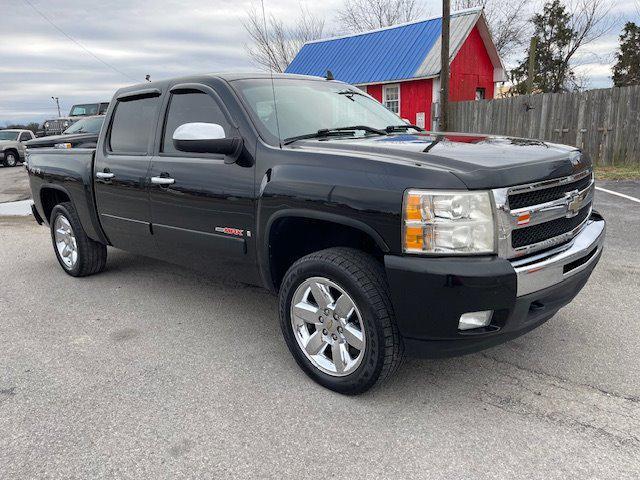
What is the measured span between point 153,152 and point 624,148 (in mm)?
13025

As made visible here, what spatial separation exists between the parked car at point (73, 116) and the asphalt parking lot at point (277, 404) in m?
19.0

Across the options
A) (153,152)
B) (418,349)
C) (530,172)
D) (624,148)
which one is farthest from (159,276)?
(624,148)

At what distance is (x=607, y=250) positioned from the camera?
5789 millimetres

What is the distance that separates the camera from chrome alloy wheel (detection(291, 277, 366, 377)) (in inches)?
115

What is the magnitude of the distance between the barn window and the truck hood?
19.6 meters

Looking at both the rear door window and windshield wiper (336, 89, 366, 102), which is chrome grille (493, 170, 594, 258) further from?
the rear door window

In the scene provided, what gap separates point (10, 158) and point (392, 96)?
55.8ft

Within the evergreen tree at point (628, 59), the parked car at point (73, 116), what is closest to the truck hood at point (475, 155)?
the parked car at point (73, 116)

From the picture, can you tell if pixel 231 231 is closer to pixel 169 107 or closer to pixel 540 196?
pixel 169 107

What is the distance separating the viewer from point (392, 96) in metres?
22.7

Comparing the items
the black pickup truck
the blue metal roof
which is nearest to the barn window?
the blue metal roof

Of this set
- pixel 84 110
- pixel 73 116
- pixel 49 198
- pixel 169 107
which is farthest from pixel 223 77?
pixel 73 116

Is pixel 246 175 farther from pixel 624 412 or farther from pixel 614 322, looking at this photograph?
pixel 614 322

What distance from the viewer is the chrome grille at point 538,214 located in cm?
257
